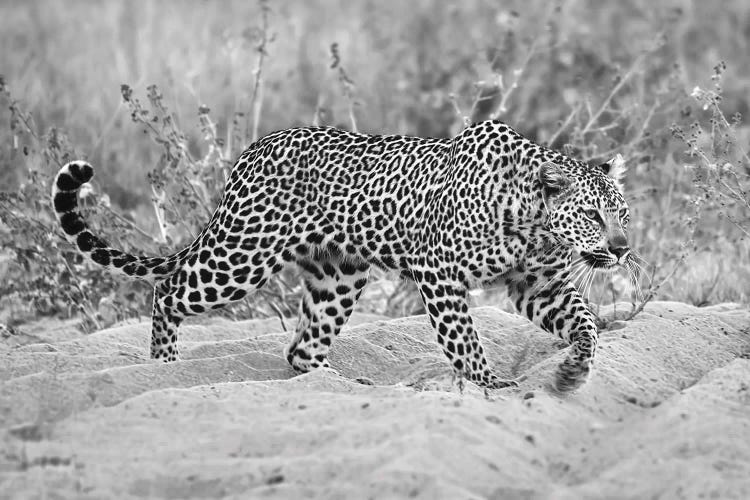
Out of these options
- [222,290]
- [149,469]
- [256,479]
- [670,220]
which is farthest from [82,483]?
[670,220]

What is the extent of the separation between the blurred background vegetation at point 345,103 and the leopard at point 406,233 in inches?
37.2

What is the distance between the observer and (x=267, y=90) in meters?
15.0

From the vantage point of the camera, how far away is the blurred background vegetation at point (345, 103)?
9008 millimetres

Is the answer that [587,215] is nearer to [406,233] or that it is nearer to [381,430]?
[406,233]

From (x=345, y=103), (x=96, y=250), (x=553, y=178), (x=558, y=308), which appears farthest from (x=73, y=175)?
(x=345, y=103)

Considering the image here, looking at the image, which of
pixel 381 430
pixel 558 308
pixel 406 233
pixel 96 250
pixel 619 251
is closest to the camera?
pixel 381 430

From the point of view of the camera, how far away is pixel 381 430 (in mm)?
5449

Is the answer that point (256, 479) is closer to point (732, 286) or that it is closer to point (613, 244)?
point (613, 244)

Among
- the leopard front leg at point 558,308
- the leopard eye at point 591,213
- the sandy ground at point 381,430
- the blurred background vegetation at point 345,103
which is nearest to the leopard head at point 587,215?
the leopard eye at point 591,213

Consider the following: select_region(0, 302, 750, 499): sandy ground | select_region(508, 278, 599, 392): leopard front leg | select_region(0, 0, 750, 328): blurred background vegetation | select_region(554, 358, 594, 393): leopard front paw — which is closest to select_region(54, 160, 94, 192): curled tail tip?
select_region(0, 0, 750, 328): blurred background vegetation

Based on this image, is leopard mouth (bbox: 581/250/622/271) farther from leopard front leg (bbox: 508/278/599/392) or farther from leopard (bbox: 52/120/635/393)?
leopard front leg (bbox: 508/278/599/392)

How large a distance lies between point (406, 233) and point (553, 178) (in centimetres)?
99

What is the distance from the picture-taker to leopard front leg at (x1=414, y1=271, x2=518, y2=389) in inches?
276

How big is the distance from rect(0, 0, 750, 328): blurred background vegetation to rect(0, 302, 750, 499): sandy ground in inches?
60.0
